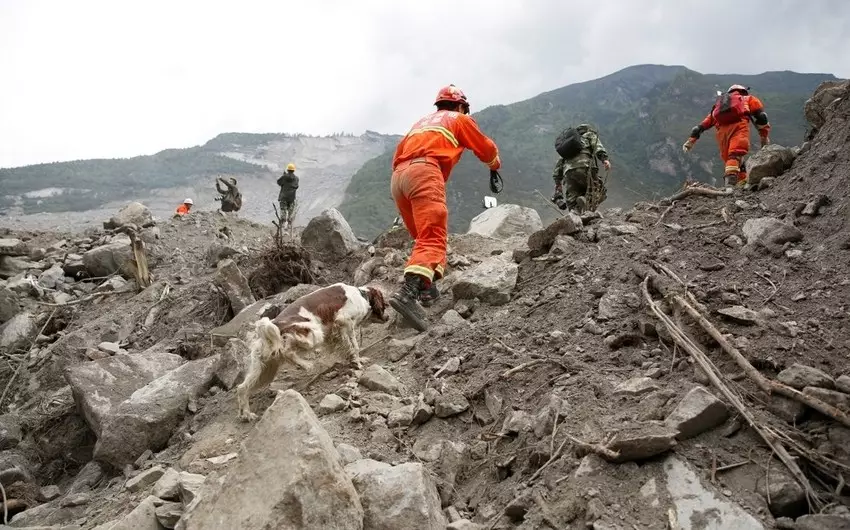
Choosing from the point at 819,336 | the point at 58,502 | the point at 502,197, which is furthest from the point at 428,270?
the point at 502,197

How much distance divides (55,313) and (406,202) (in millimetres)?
5977

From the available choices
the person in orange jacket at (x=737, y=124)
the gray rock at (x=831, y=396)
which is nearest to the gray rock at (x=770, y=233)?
the gray rock at (x=831, y=396)

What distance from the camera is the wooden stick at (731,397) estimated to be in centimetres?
154

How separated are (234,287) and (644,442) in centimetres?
453

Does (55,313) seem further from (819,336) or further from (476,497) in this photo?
(819,336)

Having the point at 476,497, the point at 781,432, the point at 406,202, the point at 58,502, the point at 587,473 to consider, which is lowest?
the point at 58,502

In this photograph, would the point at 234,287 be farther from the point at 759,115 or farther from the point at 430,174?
the point at 759,115

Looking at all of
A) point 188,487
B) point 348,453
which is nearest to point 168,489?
point 188,487

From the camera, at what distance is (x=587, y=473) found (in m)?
1.78

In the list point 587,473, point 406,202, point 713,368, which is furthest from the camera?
point 406,202

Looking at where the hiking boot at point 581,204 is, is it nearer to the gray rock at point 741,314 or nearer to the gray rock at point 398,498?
the gray rock at point 741,314

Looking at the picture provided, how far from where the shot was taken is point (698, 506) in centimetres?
157

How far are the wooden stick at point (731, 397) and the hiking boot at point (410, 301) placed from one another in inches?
65.4

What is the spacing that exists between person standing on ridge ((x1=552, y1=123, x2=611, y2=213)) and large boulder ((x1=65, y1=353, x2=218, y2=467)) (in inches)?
180
